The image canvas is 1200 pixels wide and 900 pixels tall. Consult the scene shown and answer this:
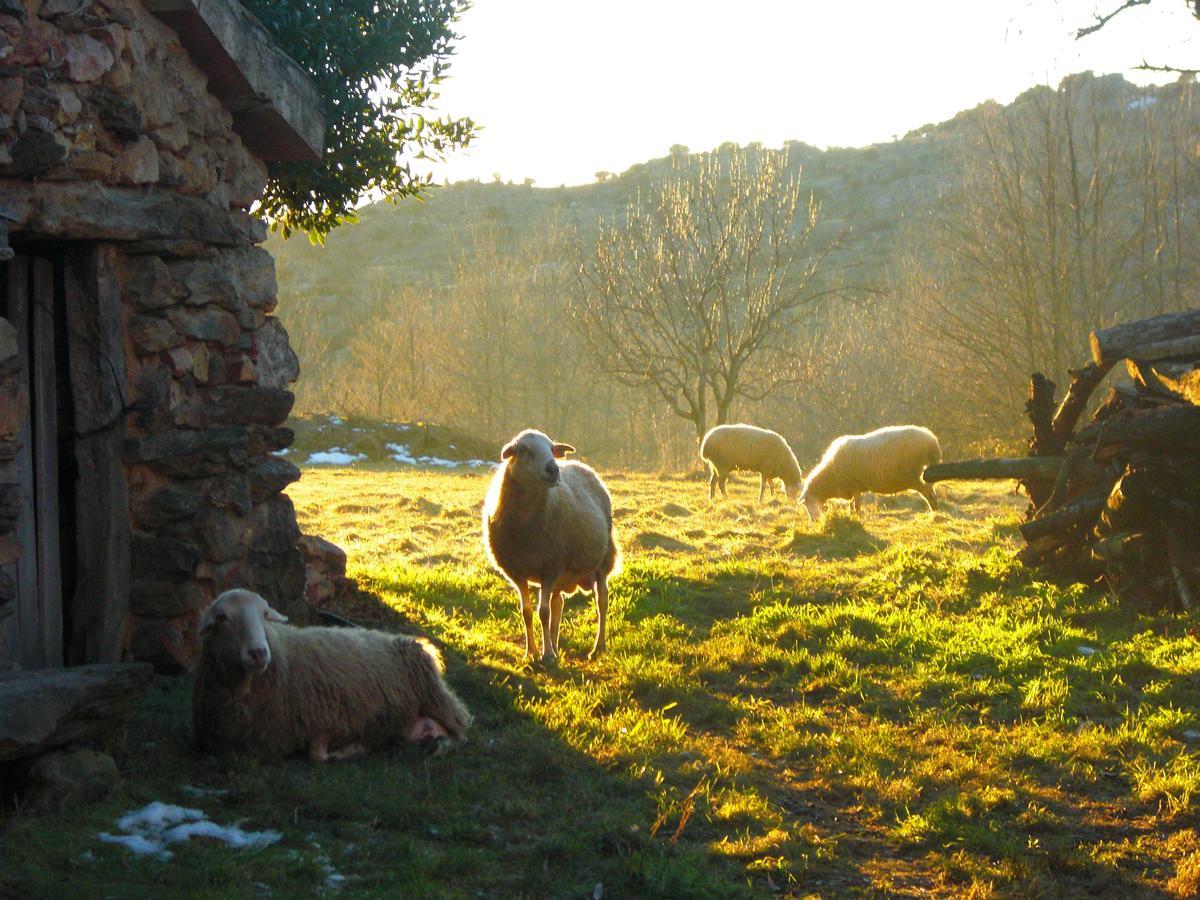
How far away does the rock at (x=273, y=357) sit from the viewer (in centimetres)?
738

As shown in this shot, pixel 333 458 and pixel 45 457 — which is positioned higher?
pixel 45 457

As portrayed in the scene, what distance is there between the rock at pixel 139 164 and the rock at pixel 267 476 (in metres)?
1.81

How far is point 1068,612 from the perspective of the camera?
8938mm

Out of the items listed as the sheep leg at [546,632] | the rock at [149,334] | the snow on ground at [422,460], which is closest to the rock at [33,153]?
the rock at [149,334]

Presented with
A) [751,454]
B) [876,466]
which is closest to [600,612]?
[876,466]

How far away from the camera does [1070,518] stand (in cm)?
973

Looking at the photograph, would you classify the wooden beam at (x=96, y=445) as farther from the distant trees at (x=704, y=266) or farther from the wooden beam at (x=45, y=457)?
the distant trees at (x=704, y=266)

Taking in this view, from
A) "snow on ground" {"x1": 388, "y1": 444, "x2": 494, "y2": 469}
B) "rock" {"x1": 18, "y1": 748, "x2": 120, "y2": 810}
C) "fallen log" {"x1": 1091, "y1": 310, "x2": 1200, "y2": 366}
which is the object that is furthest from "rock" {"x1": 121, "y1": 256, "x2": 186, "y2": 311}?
"snow on ground" {"x1": 388, "y1": 444, "x2": 494, "y2": 469}

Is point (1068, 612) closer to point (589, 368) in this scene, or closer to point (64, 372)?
point (64, 372)

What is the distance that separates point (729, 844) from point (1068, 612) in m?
5.06

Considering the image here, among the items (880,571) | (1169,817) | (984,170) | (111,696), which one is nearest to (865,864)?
(1169,817)

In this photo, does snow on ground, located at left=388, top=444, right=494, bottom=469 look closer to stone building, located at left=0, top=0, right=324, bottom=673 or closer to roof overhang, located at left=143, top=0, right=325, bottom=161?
roof overhang, located at left=143, top=0, right=325, bottom=161

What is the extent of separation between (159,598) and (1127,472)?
6835 mm

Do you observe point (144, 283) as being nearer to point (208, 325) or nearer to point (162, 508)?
point (208, 325)
